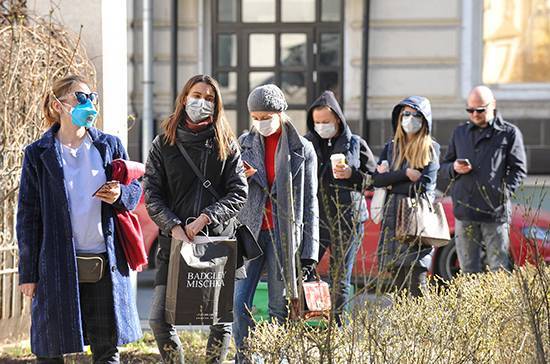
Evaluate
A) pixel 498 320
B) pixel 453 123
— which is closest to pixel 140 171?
pixel 498 320

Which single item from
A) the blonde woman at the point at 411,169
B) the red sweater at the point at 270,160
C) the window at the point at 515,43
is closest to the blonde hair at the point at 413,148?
the blonde woman at the point at 411,169

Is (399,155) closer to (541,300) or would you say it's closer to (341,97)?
(541,300)

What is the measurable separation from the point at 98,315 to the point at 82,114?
100 cm

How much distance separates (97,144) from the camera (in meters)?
6.11

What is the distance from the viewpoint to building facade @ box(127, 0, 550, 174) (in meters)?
17.7

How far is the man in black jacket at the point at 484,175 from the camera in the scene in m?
9.18

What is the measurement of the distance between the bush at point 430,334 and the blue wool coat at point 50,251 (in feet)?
3.03

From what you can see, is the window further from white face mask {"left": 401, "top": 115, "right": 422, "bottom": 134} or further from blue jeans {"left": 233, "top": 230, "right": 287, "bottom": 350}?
blue jeans {"left": 233, "top": 230, "right": 287, "bottom": 350}

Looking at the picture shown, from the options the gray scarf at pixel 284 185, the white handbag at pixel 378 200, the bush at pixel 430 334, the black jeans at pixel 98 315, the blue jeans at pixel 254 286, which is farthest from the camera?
the white handbag at pixel 378 200

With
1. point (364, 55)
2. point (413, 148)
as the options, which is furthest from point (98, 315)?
point (364, 55)

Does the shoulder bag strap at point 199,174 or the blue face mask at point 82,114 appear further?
the shoulder bag strap at point 199,174

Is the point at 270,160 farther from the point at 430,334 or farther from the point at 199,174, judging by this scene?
the point at 430,334

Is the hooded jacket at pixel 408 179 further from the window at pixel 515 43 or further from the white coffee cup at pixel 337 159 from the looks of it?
the window at pixel 515 43

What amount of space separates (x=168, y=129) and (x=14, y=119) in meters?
1.75
